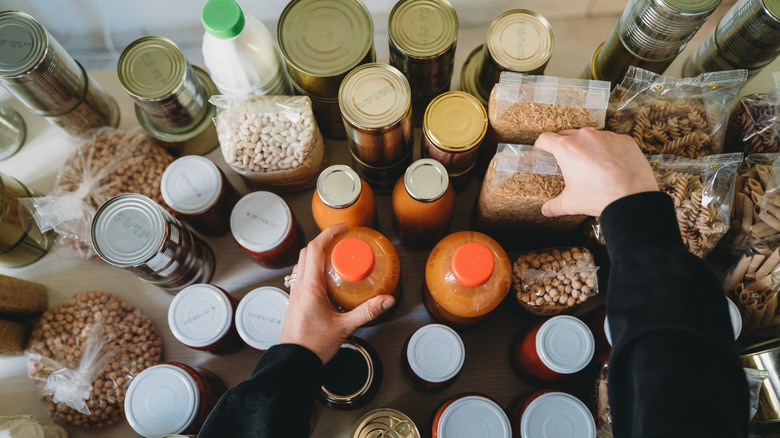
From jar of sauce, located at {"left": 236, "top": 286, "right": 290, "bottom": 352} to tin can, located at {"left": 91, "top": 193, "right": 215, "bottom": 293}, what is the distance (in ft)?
0.56

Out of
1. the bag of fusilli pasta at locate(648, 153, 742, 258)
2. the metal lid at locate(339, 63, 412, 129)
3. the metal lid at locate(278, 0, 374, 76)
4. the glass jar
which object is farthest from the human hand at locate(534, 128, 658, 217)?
the glass jar

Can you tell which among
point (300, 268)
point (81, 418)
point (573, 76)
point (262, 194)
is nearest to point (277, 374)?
point (300, 268)

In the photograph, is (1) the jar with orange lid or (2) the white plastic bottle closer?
(1) the jar with orange lid

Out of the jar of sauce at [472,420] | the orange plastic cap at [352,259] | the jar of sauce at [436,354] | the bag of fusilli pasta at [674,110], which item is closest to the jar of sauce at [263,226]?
the orange plastic cap at [352,259]

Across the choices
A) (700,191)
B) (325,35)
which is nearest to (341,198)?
(325,35)

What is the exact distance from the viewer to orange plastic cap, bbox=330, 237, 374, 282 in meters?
0.73

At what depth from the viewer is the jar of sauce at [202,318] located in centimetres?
87

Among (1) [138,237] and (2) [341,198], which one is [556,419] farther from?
(1) [138,237]

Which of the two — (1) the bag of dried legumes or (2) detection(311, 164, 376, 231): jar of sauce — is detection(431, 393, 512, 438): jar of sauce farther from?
(1) the bag of dried legumes

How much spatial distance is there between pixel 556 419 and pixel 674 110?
0.64 metres

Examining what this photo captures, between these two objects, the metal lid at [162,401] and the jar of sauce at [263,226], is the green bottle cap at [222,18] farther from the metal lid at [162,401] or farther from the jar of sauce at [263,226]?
the metal lid at [162,401]

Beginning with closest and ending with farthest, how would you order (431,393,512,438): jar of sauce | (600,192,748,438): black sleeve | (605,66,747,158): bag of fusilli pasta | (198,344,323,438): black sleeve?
(600,192,748,438): black sleeve < (198,344,323,438): black sleeve < (431,393,512,438): jar of sauce < (605,66,747,158): bag of fusilli pasta

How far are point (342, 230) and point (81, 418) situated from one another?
660 mm

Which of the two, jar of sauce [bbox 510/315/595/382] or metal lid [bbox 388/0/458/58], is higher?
metal lid [bbox 388/0/458/58]
